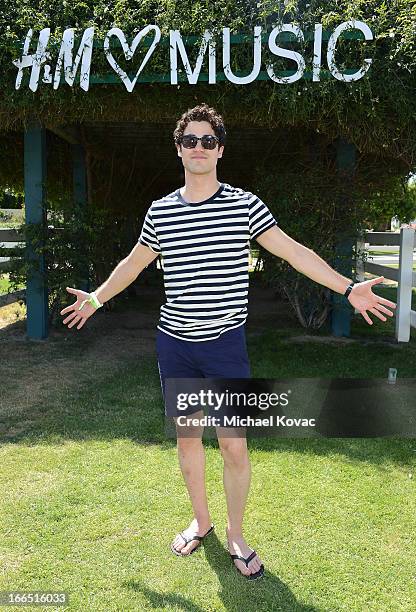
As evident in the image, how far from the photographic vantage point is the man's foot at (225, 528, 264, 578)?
2.43 meters

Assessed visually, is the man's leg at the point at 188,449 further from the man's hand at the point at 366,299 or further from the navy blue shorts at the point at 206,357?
the man's hand at the point at 366,299

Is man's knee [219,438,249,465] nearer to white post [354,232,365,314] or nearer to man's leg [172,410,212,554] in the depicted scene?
man's leg [172,410,212,554]

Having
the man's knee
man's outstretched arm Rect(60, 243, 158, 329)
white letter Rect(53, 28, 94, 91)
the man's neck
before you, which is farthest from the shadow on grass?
white letter Rect(53, 28, 94, 91)

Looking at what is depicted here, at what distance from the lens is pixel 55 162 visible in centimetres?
927

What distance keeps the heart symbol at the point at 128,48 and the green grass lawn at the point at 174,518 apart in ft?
9.46

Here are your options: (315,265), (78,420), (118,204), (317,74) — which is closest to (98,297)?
(315,265)

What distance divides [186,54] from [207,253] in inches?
134

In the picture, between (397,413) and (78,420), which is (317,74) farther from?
(78,420)

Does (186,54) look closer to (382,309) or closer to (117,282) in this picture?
(117,282)

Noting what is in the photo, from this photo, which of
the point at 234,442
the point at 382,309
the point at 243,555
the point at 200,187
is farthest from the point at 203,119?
the point at 243,555

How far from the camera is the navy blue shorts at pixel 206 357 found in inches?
93.0

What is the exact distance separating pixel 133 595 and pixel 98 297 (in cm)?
125

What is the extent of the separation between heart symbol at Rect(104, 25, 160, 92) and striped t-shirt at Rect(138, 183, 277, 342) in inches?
124

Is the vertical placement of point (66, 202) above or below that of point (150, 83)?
below
